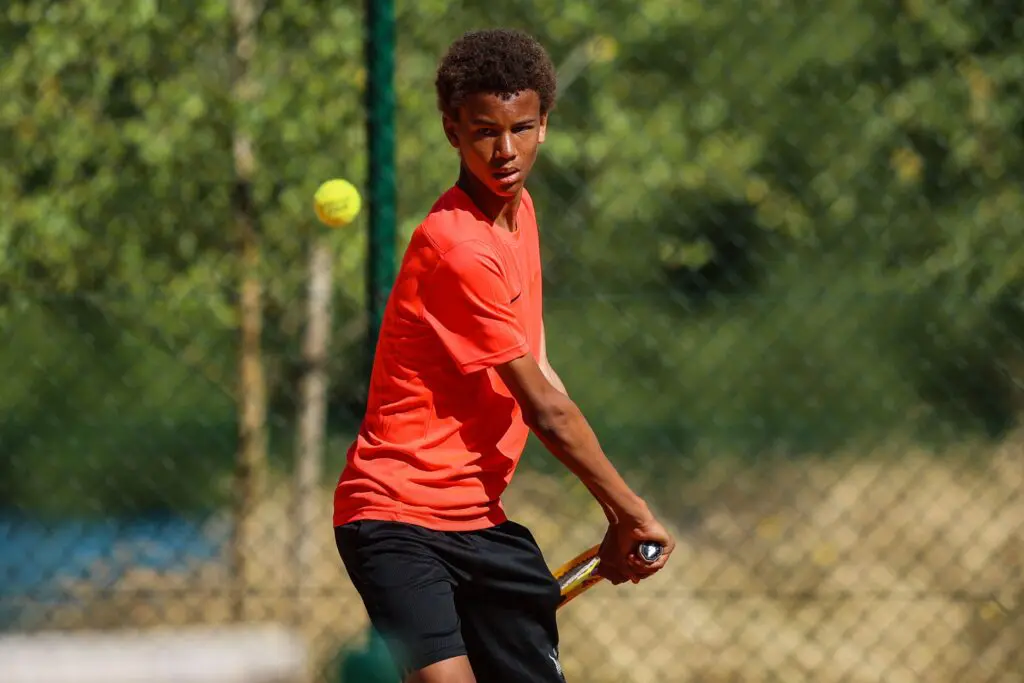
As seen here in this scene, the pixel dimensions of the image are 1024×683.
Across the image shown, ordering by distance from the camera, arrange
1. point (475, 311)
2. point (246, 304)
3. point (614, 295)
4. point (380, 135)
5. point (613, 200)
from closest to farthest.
Answer: point (475, 311), point (380, 135), point (614, 295), point (246, 304), point (613, 200)

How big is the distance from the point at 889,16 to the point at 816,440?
4.62ft

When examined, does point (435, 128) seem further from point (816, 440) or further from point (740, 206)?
point (816, 440)

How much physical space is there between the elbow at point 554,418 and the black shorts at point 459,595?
0.30m

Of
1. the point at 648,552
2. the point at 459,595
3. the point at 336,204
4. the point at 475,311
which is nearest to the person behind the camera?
the point at 475,311

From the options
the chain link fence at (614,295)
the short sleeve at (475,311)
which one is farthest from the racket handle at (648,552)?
the chain link fence at (614,295)

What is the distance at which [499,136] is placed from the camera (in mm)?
2867

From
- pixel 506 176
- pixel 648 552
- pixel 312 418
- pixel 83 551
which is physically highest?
pixel 506 176

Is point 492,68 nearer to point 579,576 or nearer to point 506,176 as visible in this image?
point 506,176

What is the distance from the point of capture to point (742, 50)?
4.88 m

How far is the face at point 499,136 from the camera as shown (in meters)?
2.86

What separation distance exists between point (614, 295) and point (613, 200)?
628 mm

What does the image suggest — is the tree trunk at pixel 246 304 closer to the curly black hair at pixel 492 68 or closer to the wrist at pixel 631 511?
the curly black hair at pixel 492 68

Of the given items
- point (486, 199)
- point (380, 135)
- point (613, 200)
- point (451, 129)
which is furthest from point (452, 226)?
point (613, 200)

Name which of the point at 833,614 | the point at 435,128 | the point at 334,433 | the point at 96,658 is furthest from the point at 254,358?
the point at 833,614
